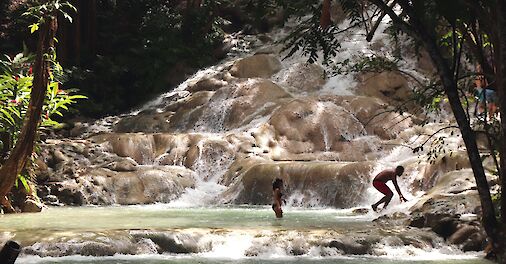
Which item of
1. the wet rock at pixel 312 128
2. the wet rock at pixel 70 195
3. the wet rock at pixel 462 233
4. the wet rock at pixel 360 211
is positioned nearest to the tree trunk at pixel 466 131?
the wet rock at pixel 462 233

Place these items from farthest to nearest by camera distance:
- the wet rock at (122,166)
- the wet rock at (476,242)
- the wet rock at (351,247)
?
1. the wet rock at (122,166)
2. the wet rock at (476,242)
3. the wet rock at (351,247)

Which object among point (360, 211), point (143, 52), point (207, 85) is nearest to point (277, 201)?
point (360, 211)

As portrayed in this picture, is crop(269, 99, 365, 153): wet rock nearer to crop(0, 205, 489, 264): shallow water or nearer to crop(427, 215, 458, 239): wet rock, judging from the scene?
crop(0, 205, 489, 264): shallow water

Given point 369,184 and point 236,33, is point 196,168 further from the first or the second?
point 236,33

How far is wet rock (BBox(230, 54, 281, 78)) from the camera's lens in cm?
2047

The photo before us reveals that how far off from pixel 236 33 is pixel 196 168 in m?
10.9

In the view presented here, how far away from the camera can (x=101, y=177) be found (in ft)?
43.2

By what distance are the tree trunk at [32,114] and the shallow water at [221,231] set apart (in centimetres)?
73

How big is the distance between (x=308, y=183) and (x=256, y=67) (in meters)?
8.74

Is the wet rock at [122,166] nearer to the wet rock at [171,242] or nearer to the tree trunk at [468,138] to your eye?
Answer: the wet rock at [171,242]

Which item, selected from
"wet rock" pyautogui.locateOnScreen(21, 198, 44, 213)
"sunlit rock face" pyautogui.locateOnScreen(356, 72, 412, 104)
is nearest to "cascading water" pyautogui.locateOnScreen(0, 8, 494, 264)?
"wet rock" pyautogui.locateOnScreen(21, 198, 44, 213)

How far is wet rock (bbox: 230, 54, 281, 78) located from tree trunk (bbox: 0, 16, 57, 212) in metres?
11.4

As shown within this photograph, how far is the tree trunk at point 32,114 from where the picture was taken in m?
9.20

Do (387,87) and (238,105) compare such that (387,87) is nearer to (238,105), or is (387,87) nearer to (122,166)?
(238,105)
